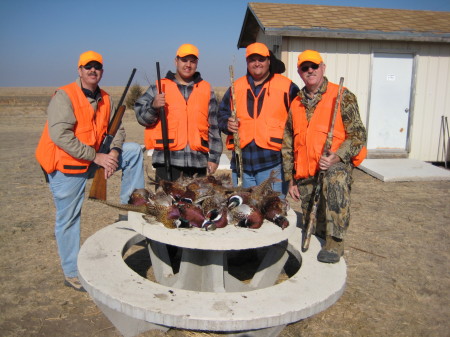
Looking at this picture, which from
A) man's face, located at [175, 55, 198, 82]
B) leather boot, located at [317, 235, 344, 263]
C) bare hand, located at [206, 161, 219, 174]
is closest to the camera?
leather boot, located at [317, 235, 344, 263]

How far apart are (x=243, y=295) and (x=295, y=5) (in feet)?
35.5

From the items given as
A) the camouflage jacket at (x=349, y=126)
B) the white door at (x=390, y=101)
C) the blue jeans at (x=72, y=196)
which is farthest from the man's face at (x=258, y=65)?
the white door at (x=390, y=101)

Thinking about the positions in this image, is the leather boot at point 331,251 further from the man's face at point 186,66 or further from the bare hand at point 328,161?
the man's face at point 186,66

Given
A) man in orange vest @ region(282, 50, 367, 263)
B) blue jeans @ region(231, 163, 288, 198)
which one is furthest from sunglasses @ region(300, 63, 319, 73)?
blue jeans @ region(231, 163, 288, 198)

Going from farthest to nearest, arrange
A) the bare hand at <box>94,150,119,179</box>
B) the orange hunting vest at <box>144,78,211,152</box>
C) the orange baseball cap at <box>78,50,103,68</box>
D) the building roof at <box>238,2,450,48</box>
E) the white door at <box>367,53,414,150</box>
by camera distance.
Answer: the white door at <box>367,53,414,150</box>
the building roof at <box>238,2,450,48</box>
the orange hunting vest at <box>144,78,211,152</box>
the bare hand at <box>94,150,119,179</box>
the orange baseball cap at <box>78,50,103,68</box>

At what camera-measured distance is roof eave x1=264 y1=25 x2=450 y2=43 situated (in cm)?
966

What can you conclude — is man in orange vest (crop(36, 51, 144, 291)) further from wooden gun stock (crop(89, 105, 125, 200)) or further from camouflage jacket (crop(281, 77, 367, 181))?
camouflage jacket (crop(281, 77, 367, 181))

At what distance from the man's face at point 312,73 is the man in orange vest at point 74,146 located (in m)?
1.95

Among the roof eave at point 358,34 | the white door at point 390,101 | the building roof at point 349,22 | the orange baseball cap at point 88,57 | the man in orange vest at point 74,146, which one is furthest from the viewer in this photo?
the white door at point 390,101

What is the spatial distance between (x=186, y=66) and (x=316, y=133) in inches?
60.9

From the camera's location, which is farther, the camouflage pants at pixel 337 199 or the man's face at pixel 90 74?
the man's face at pixel 90 74

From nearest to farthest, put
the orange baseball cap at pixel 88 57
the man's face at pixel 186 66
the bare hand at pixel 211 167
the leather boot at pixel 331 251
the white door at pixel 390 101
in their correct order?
the leather boot at pixel 331 251 < the orange baseball cap at pixel 88 57 < the man's face at pixel 186 66 < the bare hand at pixel 211 167 < the white door at pixel 390 101

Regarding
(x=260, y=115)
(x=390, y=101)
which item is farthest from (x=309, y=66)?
(x=390, y=101)

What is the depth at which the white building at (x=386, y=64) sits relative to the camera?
10164 millimetres
